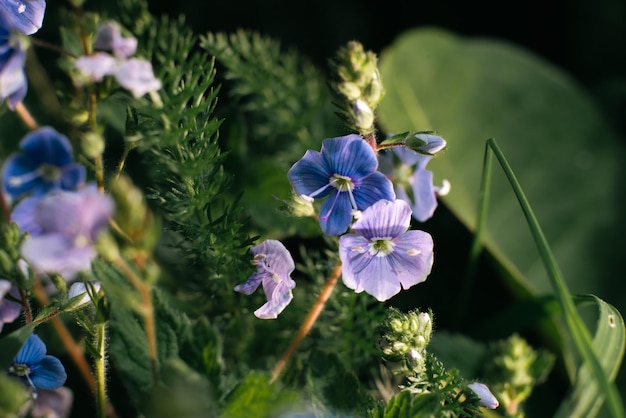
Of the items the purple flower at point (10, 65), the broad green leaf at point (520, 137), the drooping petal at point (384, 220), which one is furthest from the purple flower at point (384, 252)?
the broad green leaf at point (520, 137)

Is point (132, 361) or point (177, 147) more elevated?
point (177, 147)

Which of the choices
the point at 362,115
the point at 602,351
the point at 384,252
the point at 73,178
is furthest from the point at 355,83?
the point at 602,351

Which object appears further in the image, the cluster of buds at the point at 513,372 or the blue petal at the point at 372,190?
the cluster of buds at the point at 513,372

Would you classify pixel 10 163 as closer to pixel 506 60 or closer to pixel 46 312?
pixel 46 312

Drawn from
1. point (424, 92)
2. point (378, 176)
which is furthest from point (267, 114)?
point (378, 176)

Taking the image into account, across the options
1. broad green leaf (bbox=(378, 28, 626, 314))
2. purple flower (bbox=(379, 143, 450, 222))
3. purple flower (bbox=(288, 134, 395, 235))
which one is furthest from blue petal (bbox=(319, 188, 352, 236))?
broad green leaf (bbox=(378, 28, 626, 314))

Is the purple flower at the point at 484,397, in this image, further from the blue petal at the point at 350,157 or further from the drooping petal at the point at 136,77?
the drooping petal at the point at 136,77
